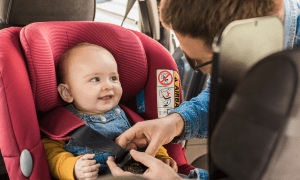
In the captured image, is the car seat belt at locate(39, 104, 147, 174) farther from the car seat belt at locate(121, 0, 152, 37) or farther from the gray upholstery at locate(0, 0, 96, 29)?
the car seat belt at locate(121, 0, 152, 37)

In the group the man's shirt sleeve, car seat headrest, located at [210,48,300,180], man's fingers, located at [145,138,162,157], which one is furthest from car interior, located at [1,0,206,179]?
car seat headrest, located at [210,48,300,180]

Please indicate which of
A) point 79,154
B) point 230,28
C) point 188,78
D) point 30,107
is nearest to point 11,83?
point 30,107

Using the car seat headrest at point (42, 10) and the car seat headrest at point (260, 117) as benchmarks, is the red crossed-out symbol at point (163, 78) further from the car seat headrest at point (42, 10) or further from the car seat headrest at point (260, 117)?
the car seat headrest at point (260, 117)

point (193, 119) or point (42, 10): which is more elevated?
point (42, 10)

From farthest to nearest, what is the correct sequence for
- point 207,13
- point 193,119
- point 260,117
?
point 193,119, point 207,13, point 260,117

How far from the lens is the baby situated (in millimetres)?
1011

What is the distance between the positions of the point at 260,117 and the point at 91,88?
80 cm

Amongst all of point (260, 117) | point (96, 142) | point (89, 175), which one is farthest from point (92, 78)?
point (260, 117)

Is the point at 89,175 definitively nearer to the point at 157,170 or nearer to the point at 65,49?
the point at 157,170

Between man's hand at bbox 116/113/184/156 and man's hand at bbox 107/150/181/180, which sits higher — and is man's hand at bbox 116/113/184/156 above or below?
below

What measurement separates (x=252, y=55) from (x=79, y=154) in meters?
0.81

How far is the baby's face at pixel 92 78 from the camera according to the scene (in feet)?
3.34

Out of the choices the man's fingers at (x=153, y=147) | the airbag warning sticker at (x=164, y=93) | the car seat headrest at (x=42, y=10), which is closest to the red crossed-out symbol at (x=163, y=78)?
the airbag warning sticker at (x=164, y=93)

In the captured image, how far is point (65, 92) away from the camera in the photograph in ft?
3.45
